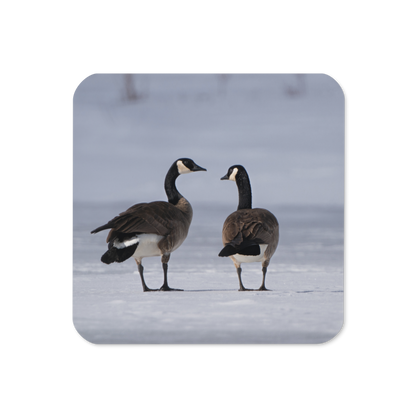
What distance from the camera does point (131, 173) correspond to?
612 centimetres

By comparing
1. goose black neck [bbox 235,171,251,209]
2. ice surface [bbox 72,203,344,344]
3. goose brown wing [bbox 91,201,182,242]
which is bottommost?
ice surface [bbox 72,203,344,344]

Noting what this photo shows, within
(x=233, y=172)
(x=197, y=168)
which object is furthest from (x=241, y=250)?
(x=197, y=168)

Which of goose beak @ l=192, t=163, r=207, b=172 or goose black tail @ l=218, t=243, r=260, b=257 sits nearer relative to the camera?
goose black tail @ l=218, t=243, r=260, b=257

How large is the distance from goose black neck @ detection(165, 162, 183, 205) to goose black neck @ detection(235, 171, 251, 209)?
1.86ft

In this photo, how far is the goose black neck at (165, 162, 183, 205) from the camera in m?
6.31

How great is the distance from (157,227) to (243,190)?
0.89 metres

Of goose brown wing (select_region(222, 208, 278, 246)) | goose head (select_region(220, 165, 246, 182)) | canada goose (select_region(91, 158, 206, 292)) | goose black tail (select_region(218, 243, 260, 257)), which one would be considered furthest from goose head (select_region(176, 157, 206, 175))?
goose black tail (select_region(218, 243, 260, 257))

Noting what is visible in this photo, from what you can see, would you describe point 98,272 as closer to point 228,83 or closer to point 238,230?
point 238,230

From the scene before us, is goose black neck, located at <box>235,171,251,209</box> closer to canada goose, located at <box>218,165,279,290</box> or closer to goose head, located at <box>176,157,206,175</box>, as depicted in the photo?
canada goose, located at <box>218,165,279,290</box>

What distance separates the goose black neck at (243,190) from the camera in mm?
6311

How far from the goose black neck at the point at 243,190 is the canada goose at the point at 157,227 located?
1.18 feet

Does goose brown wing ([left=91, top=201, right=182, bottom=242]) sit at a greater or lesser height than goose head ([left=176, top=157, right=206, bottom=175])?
lesser

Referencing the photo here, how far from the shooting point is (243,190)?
21.2ft
